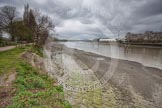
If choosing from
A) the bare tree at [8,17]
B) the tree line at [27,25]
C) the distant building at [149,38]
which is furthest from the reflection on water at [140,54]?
the distant building at [149,38]

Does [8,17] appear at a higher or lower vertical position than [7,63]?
higher

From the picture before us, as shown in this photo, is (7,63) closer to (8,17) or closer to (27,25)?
→ (27,25)

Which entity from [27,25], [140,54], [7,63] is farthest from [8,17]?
[140,54]

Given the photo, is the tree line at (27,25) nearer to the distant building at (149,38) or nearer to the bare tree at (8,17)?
the bare tree at (8,17)

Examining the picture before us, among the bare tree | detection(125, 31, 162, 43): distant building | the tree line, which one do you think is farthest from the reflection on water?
detection(125, 31, 162, 43): distant building

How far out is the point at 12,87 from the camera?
7086mm

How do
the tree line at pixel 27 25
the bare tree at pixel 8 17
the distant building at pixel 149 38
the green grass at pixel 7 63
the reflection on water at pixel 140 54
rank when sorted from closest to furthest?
1. the green grass at pixel 7 63
2. the reflection on water at pixel 140 54
3. the tree line at pixel 27 25
4. the bare tree at pixel 8 17
5. the distant building at pixel 149 38

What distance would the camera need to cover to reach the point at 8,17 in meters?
43.2

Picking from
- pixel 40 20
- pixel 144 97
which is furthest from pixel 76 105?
pixel 40 20

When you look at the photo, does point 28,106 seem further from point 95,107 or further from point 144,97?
point 144,97

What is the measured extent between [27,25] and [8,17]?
493 inches

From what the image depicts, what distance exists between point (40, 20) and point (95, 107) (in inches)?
1273

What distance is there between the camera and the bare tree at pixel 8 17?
41.1 m

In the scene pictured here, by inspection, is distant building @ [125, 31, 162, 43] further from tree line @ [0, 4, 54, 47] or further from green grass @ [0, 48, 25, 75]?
→ green grass @ [0, 48, 25, 75]
